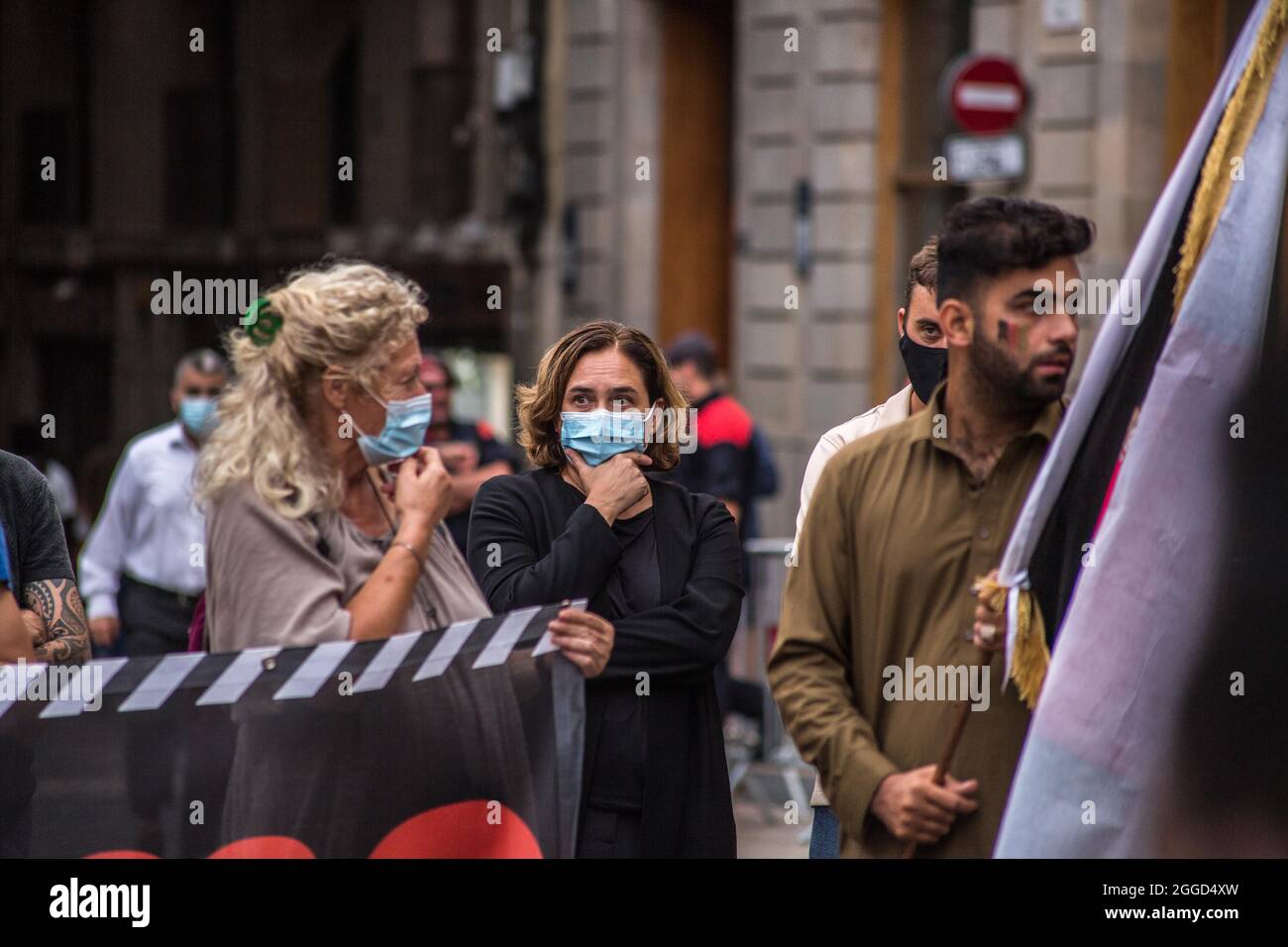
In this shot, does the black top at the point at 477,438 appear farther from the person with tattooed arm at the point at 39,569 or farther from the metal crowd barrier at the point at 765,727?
the person with tattooed arm at the point at 39,569

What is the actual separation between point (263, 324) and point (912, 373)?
1.52 m

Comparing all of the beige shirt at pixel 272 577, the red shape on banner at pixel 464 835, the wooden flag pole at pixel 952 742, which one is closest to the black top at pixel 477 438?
the beige shirt at pixel 272 577

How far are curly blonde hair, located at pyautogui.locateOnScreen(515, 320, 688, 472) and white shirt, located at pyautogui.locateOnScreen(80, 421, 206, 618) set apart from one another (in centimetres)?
408

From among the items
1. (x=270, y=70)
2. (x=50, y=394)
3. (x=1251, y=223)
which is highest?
(x=270, y=70)

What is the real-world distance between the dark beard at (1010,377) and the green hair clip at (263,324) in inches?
67.5

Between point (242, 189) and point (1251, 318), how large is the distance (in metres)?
20.5

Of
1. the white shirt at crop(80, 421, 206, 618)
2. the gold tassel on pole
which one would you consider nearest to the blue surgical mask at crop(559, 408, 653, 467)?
the gold tassel on pole

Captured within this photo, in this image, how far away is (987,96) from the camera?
1310cm

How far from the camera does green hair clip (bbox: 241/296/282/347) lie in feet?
15.1

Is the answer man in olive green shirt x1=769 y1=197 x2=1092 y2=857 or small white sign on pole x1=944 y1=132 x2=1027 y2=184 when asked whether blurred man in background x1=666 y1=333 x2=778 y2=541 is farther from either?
man in olive green shirt x1=769 y1=197 x2=1092 y2=857

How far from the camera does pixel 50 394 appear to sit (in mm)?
24156
